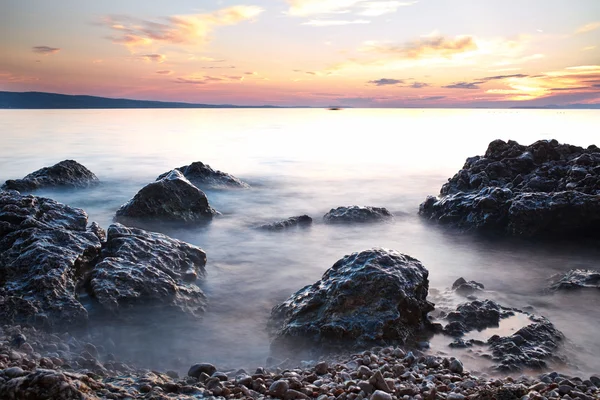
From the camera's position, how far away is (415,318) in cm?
529

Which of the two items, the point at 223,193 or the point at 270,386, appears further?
the point at 223,193

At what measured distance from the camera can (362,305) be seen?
5.16m

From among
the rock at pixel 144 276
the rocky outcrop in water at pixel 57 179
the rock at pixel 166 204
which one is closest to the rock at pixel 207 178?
the rocky outcrop in water at pixel 57 179

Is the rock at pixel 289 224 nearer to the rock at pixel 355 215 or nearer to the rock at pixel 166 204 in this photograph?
the rock at pixel 355 215

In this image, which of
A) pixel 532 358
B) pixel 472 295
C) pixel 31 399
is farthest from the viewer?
pixel 472 295

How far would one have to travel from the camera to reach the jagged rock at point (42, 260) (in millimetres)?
4988

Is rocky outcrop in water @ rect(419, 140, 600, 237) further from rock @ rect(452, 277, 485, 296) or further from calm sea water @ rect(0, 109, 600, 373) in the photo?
rock @ rect(452, 277, 485, 296)

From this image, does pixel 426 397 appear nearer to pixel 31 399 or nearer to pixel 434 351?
pixel 434 351

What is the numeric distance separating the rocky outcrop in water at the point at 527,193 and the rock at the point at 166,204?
5.68m

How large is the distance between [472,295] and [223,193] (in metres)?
9.23

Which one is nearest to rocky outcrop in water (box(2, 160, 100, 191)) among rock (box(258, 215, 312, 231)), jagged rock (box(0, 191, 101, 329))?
rock (box(258, 215, 312, 231))

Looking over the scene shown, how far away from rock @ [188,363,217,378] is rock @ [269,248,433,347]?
3.22 ft

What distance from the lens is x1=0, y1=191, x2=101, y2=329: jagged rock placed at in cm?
499

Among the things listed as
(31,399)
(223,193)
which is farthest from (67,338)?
(223,193)
